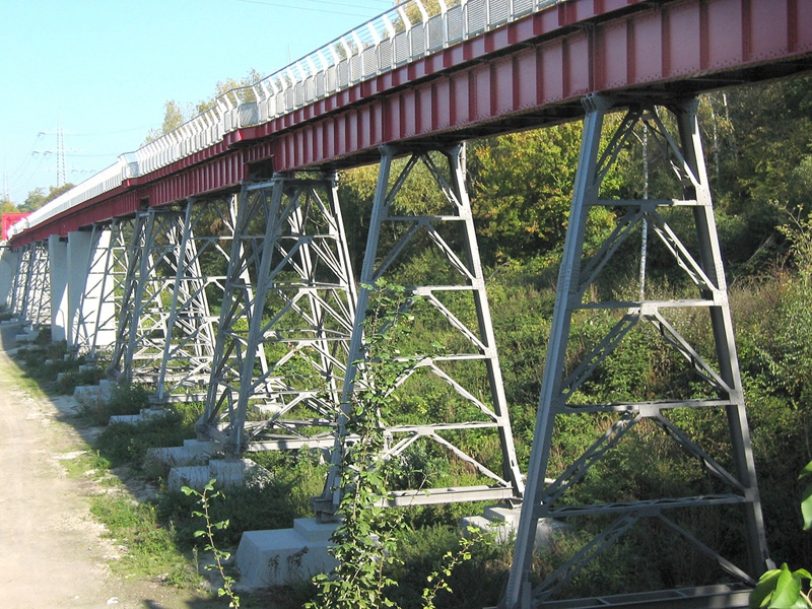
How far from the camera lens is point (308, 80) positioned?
15328 millimetres

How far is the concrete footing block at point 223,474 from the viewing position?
16.3 meters

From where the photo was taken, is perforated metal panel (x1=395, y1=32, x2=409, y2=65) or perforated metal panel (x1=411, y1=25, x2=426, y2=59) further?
perforated metal panel (x1=395, y1=32, x2=409, y2=65)

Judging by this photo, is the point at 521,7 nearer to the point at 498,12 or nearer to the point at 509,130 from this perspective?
the point at 498,12

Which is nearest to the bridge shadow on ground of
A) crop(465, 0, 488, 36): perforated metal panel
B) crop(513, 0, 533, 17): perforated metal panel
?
crop(465, 0, 488, 36): perforated metal panel

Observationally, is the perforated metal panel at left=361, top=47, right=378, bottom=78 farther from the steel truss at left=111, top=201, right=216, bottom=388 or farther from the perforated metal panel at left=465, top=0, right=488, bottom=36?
the steel truss at left=111, top=201, right=216, bottom=388

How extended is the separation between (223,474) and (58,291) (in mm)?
28772

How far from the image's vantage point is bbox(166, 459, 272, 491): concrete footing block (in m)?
16.3

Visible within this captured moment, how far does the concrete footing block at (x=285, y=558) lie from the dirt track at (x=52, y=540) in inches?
32.5

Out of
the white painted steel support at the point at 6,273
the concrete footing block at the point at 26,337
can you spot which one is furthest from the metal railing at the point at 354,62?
the white painted steel support at the point at 6,273

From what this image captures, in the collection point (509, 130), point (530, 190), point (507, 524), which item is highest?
point (530, 190)

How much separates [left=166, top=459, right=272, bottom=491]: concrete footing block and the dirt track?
4.77ft

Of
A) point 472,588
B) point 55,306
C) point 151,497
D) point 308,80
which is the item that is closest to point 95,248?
point 55,306

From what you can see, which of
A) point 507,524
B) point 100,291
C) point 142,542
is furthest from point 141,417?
point 100,291

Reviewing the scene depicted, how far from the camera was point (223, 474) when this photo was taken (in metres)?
16.6
